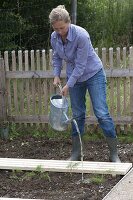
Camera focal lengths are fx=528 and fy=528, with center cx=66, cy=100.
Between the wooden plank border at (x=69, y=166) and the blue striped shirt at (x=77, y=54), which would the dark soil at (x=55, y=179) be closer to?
the wooden plank border at (x=69, y=166)

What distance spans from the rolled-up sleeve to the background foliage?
6.19m

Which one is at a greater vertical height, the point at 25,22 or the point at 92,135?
the point at 25,22

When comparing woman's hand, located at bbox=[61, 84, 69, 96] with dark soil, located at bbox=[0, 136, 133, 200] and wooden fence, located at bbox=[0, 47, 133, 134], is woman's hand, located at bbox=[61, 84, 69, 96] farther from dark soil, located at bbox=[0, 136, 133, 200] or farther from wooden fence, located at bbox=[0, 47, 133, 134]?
wooden fence, located at bbox=[0, 47, 133, 134]

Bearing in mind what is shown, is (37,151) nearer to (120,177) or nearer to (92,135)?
(92,135)

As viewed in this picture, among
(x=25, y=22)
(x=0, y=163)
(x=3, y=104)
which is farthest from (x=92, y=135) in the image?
(x=25, y=22)

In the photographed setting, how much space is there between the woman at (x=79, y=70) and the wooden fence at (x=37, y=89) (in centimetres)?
142

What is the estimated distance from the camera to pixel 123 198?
16.7ft

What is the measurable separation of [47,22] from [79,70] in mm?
7747

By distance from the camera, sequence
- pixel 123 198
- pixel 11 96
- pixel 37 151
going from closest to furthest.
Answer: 1. pixel 123 198
2. pixel 37 151
3. pixel 11 96

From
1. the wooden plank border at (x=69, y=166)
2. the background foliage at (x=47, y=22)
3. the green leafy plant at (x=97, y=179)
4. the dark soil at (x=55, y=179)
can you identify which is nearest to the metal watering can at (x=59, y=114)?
the wooden plank border at (x=69, y=166)

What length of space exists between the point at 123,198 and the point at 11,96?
3.72 meters

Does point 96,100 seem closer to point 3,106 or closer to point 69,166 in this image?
point 69,166

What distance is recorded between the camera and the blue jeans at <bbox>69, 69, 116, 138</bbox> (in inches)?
236

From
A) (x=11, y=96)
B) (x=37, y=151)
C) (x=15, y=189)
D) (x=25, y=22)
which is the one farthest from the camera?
(x=25, y=22)
